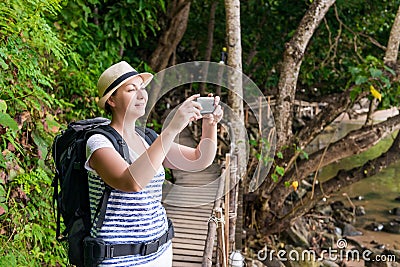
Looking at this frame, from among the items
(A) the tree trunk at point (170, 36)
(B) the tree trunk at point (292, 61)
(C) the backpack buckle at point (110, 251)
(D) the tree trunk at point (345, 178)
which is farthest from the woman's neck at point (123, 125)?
(D) the tree trunk at point (345, 178)

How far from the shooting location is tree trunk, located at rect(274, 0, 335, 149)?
452cm

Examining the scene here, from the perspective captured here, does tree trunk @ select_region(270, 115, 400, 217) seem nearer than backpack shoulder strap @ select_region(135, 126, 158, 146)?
No

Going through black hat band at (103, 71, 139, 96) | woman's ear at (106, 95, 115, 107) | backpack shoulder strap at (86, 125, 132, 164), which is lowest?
backpack shoulder strap at (86, 125, 132, 164)

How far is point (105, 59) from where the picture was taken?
410cm

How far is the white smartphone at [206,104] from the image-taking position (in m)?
1.28

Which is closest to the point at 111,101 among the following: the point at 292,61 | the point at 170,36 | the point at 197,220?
the point at 197,220

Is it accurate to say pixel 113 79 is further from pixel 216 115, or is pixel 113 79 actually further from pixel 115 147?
pixel 216 115

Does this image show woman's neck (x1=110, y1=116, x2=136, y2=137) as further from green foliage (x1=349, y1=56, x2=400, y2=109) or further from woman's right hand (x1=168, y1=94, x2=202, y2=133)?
green foliage (x1=349, y1=56, x2=400, y2=109)

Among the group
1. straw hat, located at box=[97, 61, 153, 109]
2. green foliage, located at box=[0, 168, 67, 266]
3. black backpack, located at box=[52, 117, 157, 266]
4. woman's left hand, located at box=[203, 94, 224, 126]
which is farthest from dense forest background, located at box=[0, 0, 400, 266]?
woman's left hand, located at box=[203, 94, 224, 126]

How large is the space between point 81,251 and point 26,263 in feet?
2.90

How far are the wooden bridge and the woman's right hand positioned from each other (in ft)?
1.23

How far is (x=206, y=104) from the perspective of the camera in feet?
4.26

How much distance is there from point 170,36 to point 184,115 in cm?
423

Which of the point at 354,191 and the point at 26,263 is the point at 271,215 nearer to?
the point at 26,263
